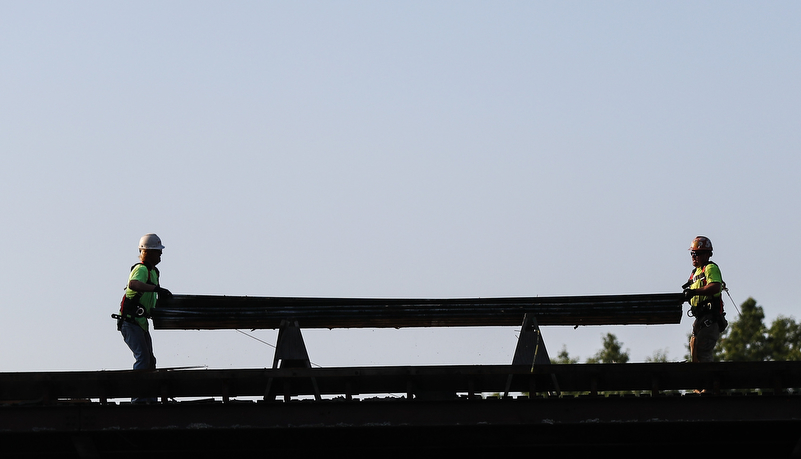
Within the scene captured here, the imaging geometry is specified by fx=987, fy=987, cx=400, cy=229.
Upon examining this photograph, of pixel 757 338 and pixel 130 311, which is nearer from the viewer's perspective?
pixel 130 311

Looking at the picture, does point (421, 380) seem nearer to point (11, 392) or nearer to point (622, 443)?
point (622, 443)

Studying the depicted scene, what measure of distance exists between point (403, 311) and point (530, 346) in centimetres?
160

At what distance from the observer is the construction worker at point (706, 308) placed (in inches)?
487

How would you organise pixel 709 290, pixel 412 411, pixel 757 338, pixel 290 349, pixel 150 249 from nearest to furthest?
1. pixel 412 411
2. pixel 290 349
3. pixel 150 249
4. pixel 709 290
5. pixel 757 338

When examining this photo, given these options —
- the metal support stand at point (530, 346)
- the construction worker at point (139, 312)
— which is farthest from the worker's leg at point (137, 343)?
the metal support stand at point (530, 346)

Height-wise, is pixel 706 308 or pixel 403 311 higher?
pixel 706 308

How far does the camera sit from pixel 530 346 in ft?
36.5

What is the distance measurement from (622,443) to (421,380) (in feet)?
7.64

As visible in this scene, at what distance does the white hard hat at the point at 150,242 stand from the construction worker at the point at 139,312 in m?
0.26

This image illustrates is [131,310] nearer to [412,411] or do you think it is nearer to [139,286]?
[139,286]

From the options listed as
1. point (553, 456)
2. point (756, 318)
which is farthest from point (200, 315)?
point (756, 318)

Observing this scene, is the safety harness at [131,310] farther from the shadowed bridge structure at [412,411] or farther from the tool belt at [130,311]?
the shadowed bridge structure at [412,411]

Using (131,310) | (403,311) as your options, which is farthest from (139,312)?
(403,311)

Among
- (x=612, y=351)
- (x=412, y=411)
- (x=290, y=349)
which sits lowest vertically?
(x=412, y=411)
